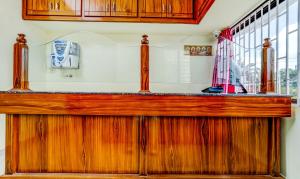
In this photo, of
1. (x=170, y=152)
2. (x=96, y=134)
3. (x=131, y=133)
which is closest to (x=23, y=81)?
(x=96, y=134)

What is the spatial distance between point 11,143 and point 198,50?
245 centimetres

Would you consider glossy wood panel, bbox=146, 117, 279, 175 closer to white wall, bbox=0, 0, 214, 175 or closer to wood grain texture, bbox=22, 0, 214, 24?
white wall, bbox=0, 0, 214, 175

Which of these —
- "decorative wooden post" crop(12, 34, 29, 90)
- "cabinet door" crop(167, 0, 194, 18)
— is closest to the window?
Result: "cabinet door" crop(167, 0, 194, 18)

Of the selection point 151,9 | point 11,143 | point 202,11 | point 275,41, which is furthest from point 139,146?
point 151,9

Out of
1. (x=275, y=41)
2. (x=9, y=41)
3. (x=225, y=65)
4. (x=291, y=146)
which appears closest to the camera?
(x=291, y=146)

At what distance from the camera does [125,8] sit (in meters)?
2.84

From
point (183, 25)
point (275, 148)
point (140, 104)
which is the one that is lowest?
point (275, 148)

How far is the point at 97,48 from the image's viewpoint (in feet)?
10.7

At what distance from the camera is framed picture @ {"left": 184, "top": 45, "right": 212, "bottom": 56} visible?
10.9 feet

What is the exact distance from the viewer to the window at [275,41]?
1829mm

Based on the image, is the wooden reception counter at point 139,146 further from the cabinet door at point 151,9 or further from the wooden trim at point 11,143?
the cabinet door at point 151,9

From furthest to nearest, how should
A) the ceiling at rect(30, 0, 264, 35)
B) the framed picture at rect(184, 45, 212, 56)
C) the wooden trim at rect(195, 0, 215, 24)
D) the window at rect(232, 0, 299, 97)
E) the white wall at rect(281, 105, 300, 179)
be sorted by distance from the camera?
the framed picture at rect(184, 45, 212, 56) < the ceiling at rect(30, 0, 264, 35) < the wooden trim at rect(195, 0, 215, 24) < the window at rect(232, 0, 299, 97) < the white wall at rect(281, 105, 300, 179)

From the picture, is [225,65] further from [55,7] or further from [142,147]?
[55,7]

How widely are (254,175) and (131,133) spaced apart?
0.87 meters
